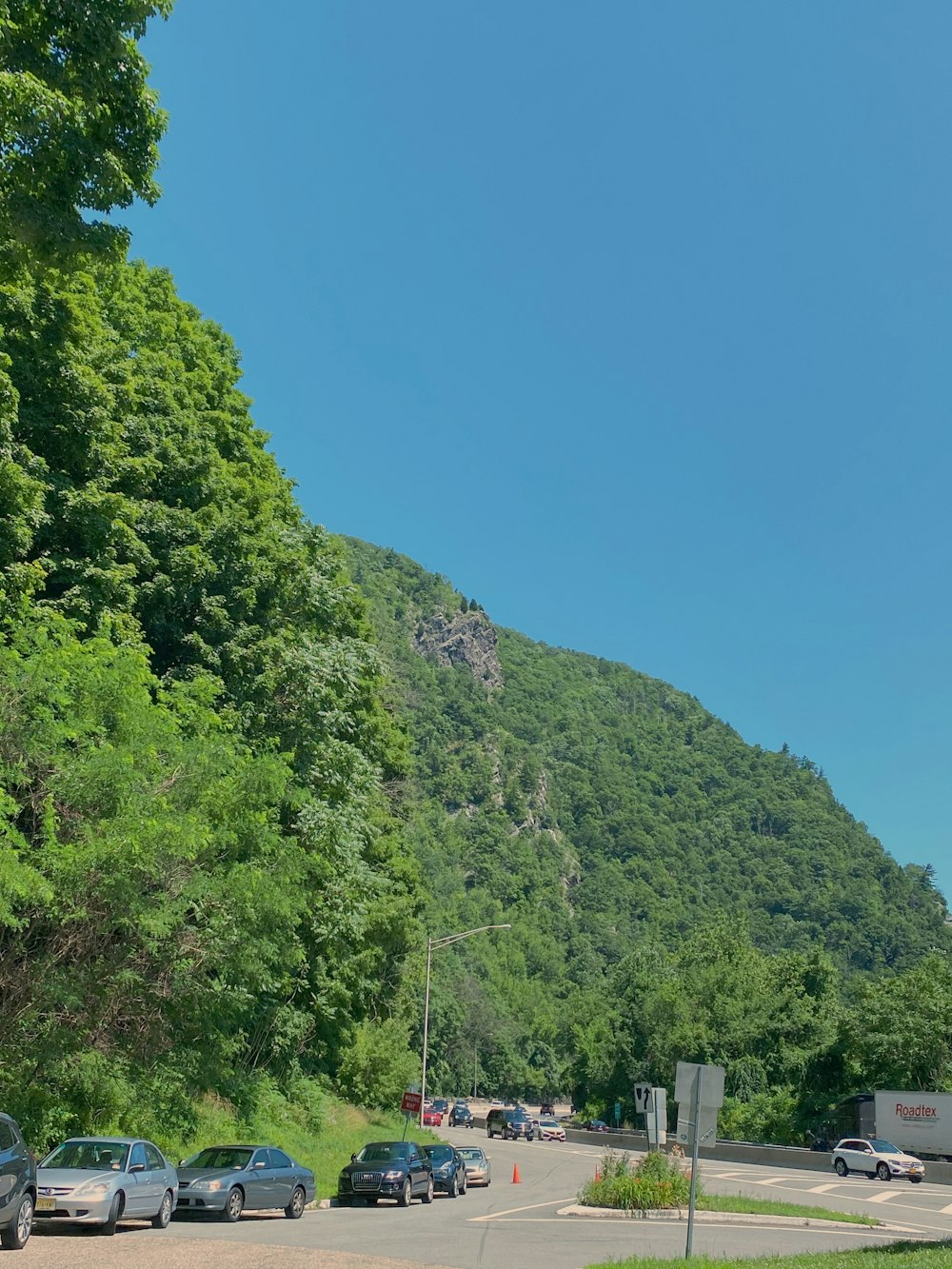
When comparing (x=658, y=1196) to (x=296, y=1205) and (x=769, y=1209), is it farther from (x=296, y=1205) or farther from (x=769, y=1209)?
(x=296, y=1205)

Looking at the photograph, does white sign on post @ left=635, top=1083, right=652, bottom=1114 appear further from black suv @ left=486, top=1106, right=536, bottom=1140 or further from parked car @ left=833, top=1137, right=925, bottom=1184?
black suv @ left=486, top=1106, right=536, bottom=1140

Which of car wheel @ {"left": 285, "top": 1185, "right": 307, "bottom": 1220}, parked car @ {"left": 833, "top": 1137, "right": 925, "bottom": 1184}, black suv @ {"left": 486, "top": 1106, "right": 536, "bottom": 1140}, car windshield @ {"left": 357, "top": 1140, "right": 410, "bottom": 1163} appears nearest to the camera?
car wheel @ {"left": 285, "top": 1185, "right": 307, "bottom": 1220}

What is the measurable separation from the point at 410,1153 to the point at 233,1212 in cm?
831

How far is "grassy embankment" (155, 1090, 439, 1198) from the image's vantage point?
27438 millimetres

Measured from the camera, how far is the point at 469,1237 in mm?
19344

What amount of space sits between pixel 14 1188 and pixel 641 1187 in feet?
57.2

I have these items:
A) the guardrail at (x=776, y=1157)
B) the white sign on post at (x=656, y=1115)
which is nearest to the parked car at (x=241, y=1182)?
the white sign on post at (x=656, y=1115)

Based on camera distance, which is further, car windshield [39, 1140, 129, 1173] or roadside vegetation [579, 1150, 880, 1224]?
roadside vegetation [579, 1150, 880, 1224]

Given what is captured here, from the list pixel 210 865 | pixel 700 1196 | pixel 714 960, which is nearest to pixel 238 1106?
pixel 210 865

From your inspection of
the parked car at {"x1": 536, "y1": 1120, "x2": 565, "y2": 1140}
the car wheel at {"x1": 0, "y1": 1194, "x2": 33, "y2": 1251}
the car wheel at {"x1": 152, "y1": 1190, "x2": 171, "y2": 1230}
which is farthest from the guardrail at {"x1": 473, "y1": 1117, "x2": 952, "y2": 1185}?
the car wheel at {"x1": 0, "y1": 1194, "x2": 33, "y2": 1251}

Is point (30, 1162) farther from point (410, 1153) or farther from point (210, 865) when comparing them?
point (410, 1153)

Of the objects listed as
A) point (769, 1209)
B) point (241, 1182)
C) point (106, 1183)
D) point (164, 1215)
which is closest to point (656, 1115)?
point (241, 1182)

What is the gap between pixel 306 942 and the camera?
33406 mm

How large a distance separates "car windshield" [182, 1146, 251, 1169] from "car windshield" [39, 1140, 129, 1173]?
13.4 ft
